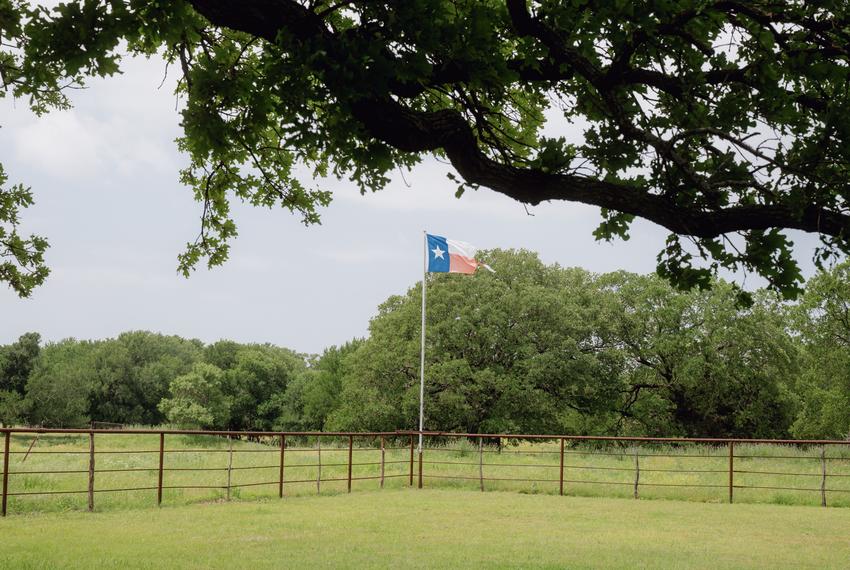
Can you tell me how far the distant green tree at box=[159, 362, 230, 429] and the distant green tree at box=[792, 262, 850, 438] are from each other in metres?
43.8

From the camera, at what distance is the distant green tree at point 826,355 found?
112 feet

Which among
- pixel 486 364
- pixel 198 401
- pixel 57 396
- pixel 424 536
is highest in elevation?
pixel 486 364

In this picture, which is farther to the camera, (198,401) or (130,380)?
(130,380)

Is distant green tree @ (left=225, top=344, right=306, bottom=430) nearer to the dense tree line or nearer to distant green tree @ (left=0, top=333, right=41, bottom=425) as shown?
distant green tree @ (left=0, top=333, right=41, bottom=425)

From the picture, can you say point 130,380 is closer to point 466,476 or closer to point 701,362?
point 701,362

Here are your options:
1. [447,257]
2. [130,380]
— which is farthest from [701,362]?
[130,380]

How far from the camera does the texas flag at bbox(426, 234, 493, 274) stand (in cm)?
2352

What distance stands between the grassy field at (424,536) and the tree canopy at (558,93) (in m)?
4.23

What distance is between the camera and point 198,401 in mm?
64562

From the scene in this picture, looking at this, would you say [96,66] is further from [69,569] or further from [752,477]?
[752,477]

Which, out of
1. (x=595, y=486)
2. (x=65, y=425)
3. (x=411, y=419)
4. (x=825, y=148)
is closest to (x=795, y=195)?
(x=825, y=148)

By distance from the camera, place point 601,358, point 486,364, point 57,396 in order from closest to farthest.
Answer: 1. point 486,364
2. point 601,358
3. point 57,396

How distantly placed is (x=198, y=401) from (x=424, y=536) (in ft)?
189

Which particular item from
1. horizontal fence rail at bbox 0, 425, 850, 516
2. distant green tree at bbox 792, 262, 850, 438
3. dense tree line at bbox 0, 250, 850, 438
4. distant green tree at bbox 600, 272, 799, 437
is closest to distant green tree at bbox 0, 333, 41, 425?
dense tree line at bbox 0, 250, 850, 438
